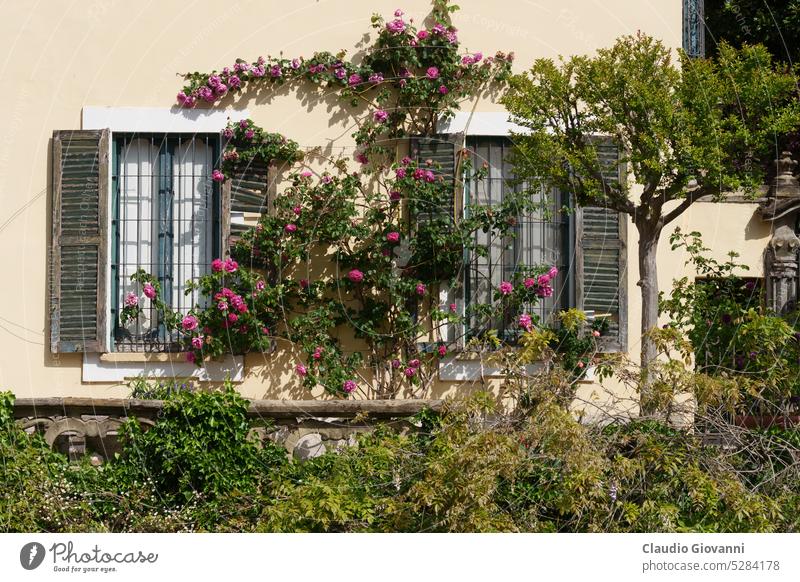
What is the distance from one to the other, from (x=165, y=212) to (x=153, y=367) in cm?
130

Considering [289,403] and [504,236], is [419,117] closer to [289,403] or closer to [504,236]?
[504,236]

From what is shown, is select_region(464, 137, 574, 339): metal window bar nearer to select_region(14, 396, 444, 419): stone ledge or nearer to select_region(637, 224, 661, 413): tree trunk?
select_region(637, 224, 661, 413): tree trunk

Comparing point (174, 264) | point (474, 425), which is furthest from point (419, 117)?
point (474, 425)

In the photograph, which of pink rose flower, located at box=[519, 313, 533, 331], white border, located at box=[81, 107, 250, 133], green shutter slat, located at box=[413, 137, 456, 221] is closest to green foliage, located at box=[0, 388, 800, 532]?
pink rose flower, located at box=[519, 313, 533, 331]

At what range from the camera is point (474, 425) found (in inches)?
261

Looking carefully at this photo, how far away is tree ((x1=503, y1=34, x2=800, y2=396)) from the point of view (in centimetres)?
715

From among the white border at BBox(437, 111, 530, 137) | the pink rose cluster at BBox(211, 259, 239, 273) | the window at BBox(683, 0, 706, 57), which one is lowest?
the pink rose cluster at BBox(211, 259, 239, 273)

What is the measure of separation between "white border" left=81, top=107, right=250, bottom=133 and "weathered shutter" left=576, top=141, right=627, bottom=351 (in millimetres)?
2991

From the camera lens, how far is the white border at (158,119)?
29.0ft

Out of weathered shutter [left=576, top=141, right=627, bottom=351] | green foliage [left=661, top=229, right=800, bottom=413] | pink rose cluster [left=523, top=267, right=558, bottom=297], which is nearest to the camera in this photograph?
green foliage [left=661, top=229, right=800, bottom=413]

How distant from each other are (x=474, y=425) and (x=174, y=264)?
346cm

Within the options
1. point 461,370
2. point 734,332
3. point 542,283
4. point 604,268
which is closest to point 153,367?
point 461,370

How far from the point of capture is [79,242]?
8.71 metres

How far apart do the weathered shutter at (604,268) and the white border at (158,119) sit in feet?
9.81
